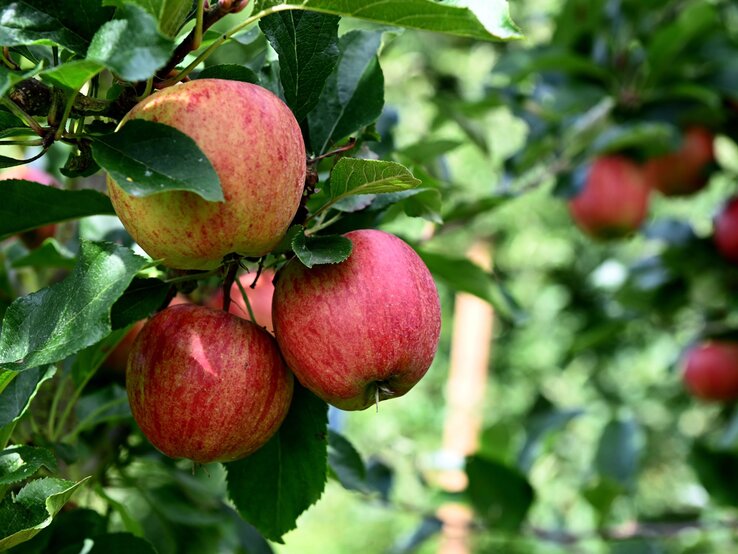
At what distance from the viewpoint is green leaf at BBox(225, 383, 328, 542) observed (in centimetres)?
61

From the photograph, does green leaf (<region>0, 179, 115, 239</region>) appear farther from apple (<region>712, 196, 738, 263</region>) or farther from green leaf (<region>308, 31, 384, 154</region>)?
apple (<region>712, 196, 738, 263</region>)

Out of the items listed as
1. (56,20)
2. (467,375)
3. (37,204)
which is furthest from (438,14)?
(467,375)

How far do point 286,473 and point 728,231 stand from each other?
3.72 feet

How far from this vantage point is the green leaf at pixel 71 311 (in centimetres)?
45

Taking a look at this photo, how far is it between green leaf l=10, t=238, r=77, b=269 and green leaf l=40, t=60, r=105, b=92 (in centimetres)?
31

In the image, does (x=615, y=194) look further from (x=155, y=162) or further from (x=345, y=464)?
(x=155, y=162)

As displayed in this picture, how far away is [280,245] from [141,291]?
0.33ft

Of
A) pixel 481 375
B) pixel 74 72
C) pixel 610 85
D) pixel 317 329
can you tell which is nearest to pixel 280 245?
pixel 317 329

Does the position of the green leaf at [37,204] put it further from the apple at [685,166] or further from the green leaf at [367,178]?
the apple at [685,166]

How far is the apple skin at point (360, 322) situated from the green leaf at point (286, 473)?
7 cm

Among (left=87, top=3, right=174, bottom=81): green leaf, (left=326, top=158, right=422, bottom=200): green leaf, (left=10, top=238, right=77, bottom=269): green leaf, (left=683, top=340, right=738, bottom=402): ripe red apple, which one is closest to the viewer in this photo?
(left=87, top=3, right=174, bottom=81): green leaf

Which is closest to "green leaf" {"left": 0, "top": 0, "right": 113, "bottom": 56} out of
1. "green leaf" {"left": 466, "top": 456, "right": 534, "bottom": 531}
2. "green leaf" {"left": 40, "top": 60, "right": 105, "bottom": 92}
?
"green leaf" {"left": 40, "top": 60, "right": 105, "bottom": 92}

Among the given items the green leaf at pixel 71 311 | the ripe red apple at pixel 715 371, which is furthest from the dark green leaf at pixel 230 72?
the ripe red apple at pixel 715 371

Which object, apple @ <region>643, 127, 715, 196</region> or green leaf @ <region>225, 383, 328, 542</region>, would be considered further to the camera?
apple @ <region>643, 127, 715, 196</region>
